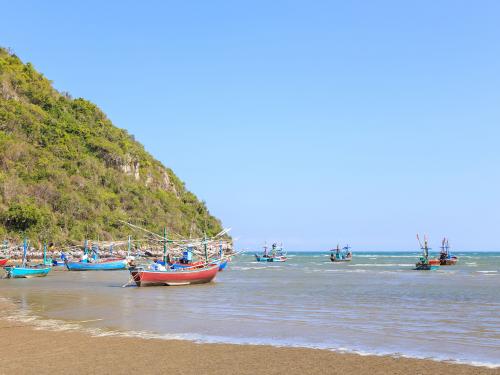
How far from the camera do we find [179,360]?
1410cm

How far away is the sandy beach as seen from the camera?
13016 mm

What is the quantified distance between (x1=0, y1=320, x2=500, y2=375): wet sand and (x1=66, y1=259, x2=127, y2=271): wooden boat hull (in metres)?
56.5

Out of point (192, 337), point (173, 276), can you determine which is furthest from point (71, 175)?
point (192, 337)

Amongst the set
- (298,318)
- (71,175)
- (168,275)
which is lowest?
(298,318)

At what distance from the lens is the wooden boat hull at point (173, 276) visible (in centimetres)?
4197

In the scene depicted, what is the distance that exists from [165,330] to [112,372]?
6.85 meters

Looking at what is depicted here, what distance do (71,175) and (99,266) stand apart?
4260 cm

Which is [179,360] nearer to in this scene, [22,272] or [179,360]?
[179,360]

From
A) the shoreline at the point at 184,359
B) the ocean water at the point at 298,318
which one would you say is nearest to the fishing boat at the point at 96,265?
the ocean water at the point at 298,318

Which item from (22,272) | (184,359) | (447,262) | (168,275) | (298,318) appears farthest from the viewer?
(447,262)

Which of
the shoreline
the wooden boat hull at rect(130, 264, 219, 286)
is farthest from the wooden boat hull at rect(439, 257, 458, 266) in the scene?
the shoreline

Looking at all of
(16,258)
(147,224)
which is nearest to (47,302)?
(16,258)

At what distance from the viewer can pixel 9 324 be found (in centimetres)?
2034

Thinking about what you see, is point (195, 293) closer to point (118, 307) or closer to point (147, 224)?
point (118, 307)
